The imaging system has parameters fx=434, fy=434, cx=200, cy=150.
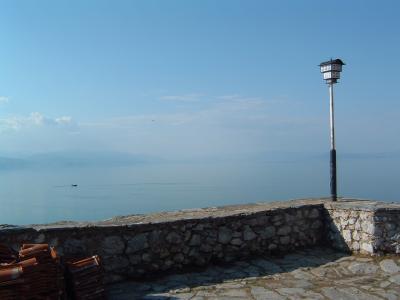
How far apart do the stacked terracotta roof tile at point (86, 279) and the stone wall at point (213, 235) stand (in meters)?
0.89

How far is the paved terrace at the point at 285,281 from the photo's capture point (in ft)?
18.4

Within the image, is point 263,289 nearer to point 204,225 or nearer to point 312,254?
point 204,225

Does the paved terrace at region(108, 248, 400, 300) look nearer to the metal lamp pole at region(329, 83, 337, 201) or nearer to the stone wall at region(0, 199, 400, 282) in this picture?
the stone wall at region(0, 199, 400, 282)

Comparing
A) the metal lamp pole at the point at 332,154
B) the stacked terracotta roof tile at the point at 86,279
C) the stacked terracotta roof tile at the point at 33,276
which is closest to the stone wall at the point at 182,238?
the metal lamp pole at the point at 332,154

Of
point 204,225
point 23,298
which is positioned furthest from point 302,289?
point 23,298

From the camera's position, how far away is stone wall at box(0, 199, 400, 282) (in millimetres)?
6195

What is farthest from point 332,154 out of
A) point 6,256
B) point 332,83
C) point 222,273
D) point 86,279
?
point 6,256

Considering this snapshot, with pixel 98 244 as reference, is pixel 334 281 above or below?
below

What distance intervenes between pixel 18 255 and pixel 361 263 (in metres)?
5.17

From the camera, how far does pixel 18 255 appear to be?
4.88m

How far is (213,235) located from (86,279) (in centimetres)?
249

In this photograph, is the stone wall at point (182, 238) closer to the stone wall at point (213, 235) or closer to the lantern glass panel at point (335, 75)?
the stone wall at point (213, 235)

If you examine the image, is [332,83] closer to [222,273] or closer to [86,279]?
[222,273]

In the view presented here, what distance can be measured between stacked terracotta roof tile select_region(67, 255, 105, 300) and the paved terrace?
41 cm
